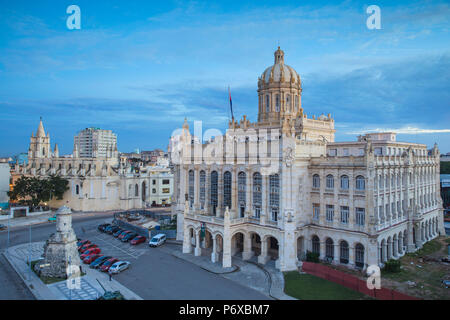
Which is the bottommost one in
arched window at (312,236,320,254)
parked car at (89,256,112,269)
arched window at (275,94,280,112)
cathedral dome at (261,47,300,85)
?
parked car at (89,256,112,269)

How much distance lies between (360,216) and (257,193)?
13.9 metres

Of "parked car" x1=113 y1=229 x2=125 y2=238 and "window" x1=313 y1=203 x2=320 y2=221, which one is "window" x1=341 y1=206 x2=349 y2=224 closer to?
"window" x1=313 y1=203 x2=320 y2=221

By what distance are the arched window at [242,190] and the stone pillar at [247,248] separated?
361cm

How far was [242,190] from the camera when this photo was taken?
4762 centimetres

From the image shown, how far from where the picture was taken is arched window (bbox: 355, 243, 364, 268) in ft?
133

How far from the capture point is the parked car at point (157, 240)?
52.7m

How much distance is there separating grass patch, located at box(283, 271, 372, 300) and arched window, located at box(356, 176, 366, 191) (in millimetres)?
12531

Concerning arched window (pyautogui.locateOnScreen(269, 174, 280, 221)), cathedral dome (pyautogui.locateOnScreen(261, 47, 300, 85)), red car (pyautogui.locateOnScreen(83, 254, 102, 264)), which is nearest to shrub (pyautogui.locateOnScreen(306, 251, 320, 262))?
arched window (pyautogui.locateOnScreen(269, 174, 280, 221))

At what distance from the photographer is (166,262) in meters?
44.6

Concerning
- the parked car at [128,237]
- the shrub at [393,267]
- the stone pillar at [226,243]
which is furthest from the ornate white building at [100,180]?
the shrub at [393,267]

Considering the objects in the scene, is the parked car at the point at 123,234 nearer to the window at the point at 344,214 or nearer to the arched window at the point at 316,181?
the arched window at the point at 316,181

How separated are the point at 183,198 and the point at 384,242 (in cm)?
3238

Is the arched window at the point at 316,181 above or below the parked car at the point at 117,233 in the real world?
above

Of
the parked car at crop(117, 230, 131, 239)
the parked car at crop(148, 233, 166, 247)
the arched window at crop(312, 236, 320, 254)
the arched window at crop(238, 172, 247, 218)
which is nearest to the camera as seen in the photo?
the arched window at crop(312, 236, 320, 254)
